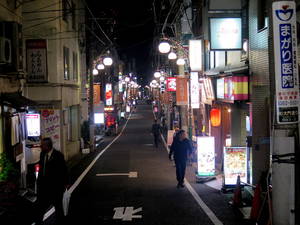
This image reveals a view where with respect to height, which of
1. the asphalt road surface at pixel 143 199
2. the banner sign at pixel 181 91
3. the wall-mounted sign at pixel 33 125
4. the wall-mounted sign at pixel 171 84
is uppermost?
the wall-mounted sign at pixel 171 84

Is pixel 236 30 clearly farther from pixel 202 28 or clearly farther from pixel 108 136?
pixel 108 136

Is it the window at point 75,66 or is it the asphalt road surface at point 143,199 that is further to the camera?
the window at point 75,66

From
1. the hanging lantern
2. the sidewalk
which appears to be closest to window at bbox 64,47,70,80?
the hanging lantern

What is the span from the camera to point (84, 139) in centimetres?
3219

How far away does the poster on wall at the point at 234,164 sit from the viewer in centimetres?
1482

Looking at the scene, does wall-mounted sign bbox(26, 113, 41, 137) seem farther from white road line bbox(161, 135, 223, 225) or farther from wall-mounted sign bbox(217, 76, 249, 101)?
wall-mounted sign bbox(217, 76, 249, 101)

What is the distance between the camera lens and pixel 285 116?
26.6 feet

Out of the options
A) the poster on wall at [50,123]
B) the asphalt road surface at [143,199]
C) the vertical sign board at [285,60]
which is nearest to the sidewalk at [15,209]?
the asphalt road surface at [143,199]

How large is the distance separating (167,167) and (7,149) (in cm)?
922

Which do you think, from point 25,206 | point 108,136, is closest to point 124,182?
point 25,206

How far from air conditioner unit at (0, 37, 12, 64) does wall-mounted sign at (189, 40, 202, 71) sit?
1223cm

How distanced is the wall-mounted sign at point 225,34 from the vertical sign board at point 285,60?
9.16 meters

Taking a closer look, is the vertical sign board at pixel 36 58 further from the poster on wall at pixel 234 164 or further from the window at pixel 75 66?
the poster on wall at pixel 234 164

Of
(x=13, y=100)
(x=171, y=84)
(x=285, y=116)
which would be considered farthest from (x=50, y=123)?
(x=171, y=84)
